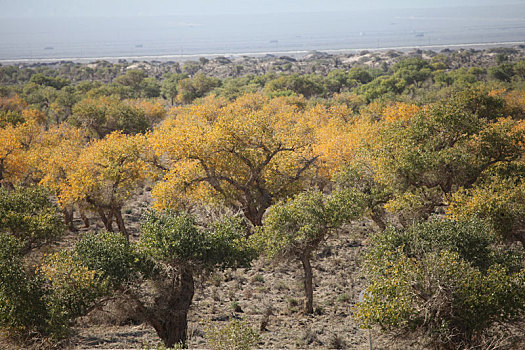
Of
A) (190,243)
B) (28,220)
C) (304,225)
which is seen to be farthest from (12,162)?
(304,225)

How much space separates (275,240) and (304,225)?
1.47 meters

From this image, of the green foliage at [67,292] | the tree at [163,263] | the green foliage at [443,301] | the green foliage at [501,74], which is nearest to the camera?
the green foliage at [443,301]

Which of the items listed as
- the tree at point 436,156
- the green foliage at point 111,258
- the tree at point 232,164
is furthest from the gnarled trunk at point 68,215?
the tree at point 436,156

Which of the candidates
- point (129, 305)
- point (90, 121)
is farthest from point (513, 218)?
point (90, 121)

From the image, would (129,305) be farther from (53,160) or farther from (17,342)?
(53,160)

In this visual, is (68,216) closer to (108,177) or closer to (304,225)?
(108,177)

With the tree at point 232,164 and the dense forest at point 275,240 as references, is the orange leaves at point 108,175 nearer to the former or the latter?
the dense forest at point 275,240

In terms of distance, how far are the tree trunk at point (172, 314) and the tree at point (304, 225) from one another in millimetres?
4003

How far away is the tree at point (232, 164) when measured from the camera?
25312 millimetres

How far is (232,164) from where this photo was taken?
26.7 meters

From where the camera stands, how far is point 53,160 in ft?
97.9

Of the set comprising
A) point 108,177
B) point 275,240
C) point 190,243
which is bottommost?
point 275,240

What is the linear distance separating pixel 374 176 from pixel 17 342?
18.2m

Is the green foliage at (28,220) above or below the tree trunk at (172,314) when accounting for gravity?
above
